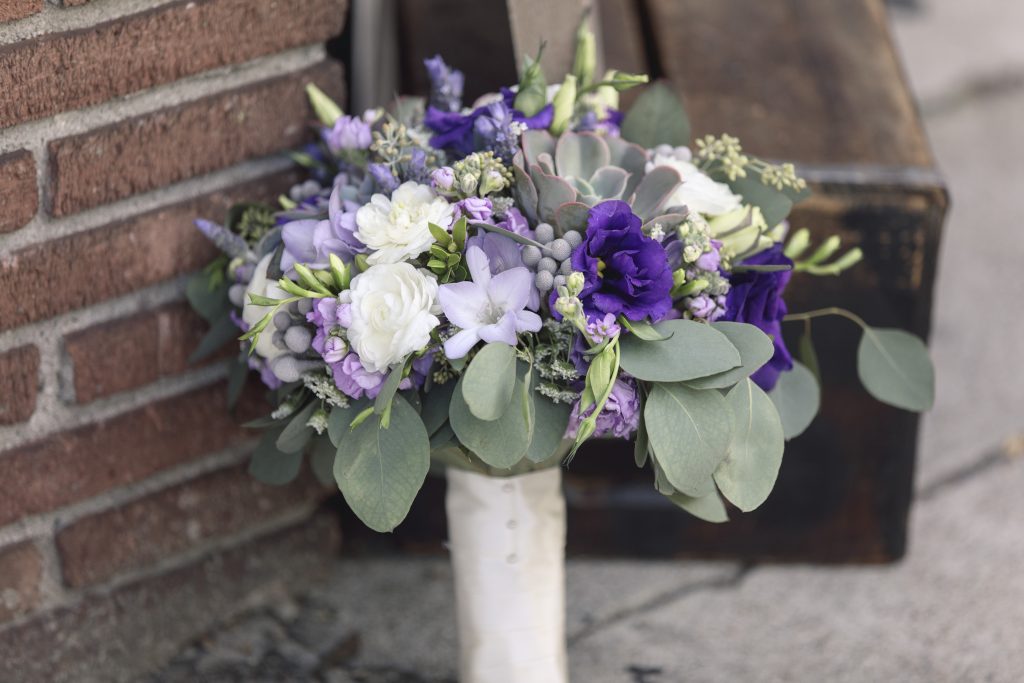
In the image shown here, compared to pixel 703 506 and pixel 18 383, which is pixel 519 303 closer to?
pixel 703 506

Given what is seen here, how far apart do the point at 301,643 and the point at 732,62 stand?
921 mm

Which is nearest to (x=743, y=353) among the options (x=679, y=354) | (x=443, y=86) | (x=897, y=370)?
(x=679, y=354)

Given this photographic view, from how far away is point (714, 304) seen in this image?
0.95m

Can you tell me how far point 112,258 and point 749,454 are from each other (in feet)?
2.03

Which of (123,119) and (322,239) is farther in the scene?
(123,119)

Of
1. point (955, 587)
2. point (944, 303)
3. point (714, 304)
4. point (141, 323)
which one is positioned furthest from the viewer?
point (944, 303)

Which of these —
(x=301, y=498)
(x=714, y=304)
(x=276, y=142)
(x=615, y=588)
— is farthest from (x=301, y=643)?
(x=714, y=304)

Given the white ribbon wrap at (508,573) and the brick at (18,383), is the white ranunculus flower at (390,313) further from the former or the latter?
the brick at (18,383)

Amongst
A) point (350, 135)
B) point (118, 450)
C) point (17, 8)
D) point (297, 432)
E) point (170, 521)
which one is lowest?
point (170, 521)

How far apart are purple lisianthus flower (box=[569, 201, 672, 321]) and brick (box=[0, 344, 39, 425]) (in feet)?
1.77

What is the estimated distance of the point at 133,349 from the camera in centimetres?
114

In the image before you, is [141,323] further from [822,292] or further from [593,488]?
A: [822,292]

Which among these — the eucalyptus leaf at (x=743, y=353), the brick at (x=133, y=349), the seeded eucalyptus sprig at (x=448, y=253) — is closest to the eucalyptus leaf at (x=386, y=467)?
the seeded eucalyptus sprig at (x=448, y=253)

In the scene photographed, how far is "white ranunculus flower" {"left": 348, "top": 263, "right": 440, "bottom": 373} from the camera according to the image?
2.83 feet
